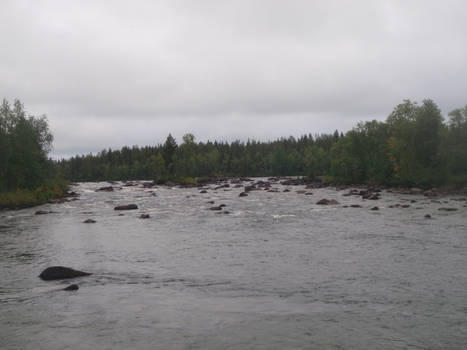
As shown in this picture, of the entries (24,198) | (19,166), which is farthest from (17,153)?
→ (24,198)

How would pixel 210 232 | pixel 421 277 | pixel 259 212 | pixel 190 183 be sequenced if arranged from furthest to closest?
1. pixel 190 183
2. pixel 259 212
3. pixel 210 232
4. pixel 421 277

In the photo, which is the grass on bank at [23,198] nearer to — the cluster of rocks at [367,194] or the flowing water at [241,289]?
the flowing water at [241,289]

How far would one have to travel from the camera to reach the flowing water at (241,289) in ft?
32.1

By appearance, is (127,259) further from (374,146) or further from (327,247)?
(374,146)

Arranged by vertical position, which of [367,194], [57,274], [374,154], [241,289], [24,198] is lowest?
[367,194]

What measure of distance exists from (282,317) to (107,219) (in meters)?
26.5

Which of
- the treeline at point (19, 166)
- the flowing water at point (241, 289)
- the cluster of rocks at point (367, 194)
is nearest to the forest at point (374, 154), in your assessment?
the treeline at point (19, 166)

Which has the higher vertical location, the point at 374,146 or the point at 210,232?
the point at 374,146

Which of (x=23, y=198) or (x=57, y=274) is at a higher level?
(x=23, y=198)

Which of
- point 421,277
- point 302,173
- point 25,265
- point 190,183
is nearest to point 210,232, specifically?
point 25,265

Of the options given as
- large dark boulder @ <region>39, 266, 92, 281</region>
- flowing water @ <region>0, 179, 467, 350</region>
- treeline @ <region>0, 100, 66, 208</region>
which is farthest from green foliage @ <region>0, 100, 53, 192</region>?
large dark boulder @ <region>39, 266, 92, 281</region>

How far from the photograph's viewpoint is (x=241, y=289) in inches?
546

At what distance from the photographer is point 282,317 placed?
36.2 feet

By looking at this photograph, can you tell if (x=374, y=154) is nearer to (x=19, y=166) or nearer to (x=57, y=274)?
(x=19, y=166)
